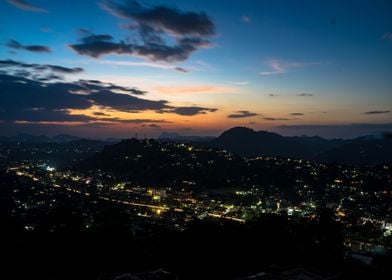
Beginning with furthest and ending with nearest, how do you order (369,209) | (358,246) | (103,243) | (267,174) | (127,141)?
1. (127,141)
2. (267,174)
3. (369,209)
4. (358,246)
5. (103,243)

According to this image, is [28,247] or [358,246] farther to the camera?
[358,246]

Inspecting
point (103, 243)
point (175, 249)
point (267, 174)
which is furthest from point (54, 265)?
point (267, 174)

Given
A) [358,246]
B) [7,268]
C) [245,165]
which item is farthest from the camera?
[245,165]

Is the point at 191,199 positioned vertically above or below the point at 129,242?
Result: below

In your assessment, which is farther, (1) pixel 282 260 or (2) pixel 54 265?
(1) pixel 282 260

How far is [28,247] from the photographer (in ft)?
78.4

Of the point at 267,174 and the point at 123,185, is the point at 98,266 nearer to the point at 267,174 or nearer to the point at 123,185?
the point at 123,185

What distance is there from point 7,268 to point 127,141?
118 m

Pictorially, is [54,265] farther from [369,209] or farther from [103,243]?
[369,209]

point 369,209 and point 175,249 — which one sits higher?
point 175,249

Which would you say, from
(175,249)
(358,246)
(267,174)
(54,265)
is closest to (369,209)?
(358,246)

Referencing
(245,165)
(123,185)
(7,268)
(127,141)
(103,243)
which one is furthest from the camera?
(127,141)

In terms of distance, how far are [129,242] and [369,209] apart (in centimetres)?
4983

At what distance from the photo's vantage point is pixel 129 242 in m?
25.8
